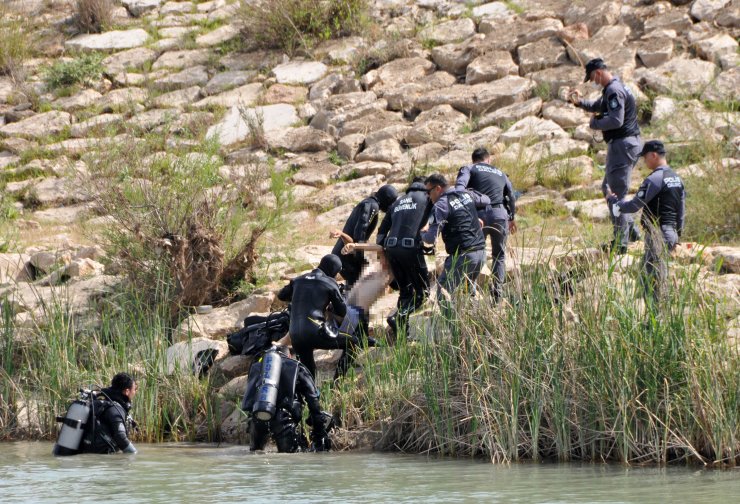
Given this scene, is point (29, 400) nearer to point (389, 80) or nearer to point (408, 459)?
point (408, 459)

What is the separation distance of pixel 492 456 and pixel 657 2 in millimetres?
14710

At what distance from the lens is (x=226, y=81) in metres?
22.4

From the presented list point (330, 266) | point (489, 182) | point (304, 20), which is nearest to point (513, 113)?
point (304, 20)

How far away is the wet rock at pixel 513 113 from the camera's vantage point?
19.1 meters

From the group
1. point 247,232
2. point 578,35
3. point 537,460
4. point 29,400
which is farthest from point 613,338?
point 578,35

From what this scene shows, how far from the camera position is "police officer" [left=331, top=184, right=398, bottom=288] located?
12047 millimetres

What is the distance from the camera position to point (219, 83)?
22.3 m

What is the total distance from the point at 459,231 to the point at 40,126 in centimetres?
1295

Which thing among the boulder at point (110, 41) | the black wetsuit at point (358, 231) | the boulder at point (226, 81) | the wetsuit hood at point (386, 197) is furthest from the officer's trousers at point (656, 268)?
the boulder at point (110, 41)

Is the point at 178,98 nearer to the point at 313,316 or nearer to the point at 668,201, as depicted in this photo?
the point at 313,316

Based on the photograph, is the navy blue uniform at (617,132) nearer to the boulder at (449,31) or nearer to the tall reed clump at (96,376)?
the tall reed clump at (96,376)

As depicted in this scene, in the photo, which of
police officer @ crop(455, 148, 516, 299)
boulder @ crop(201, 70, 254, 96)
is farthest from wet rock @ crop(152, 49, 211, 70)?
police officer @ crop(455, 148, 516, 299)

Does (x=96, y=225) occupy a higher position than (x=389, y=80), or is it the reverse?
(x=389, y=80)

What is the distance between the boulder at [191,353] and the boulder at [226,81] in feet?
34.4
